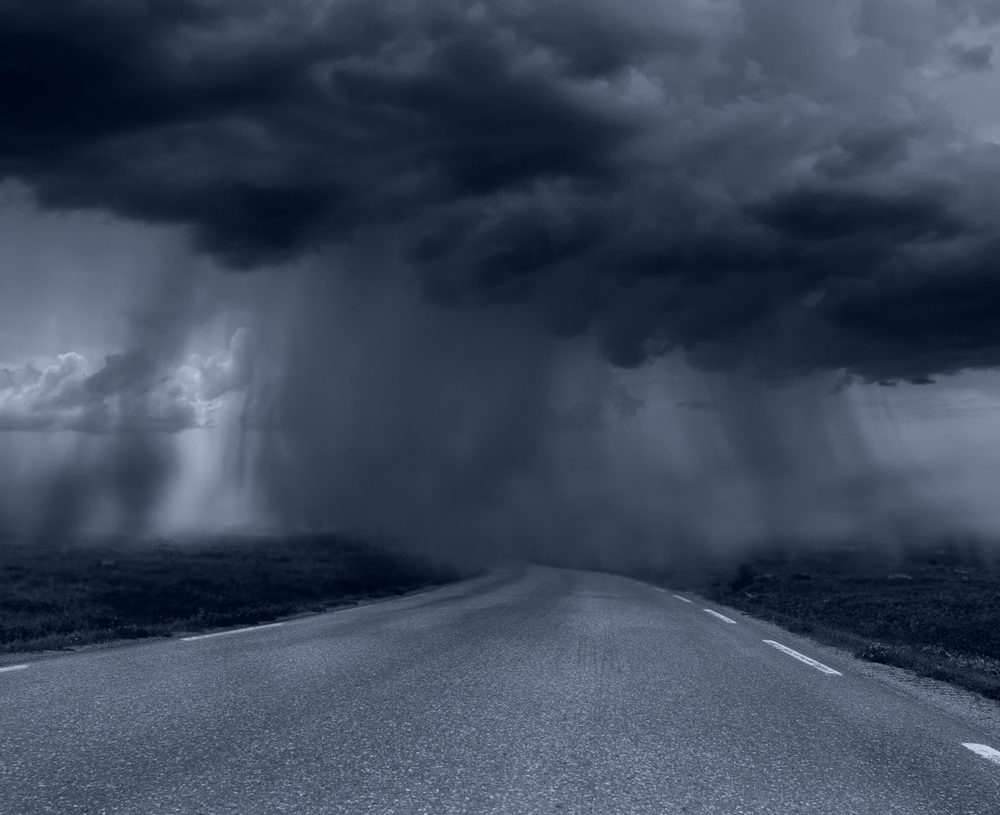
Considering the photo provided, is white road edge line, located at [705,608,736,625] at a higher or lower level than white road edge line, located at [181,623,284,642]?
lower

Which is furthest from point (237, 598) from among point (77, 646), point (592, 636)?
point (592, 636)

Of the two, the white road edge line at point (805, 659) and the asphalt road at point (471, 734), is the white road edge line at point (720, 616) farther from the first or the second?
the asphalt road at point (471, 734)

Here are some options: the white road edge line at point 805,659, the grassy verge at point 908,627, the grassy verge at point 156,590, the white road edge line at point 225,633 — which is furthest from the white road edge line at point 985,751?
the grassy verge at point 156,590

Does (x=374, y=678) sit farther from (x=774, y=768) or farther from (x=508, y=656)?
(x=774, y=768)

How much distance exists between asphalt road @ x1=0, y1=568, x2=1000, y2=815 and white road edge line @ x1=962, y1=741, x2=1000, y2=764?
57 mm

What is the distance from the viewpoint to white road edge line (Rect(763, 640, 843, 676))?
11.3 metres

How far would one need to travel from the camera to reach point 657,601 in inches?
926

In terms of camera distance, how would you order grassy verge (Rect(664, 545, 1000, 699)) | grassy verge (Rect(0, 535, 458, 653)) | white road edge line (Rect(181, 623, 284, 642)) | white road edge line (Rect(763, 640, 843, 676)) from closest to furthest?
white road edge line (Rect(763, 640, 843, 676))
grassy verge (Rect(664, 545, 1000, 699))
white road edge line (Rect(181, 623, 284, 642))
grassy verge (Rect(0, 535, 458, 653))

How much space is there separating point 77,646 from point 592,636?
7616 millimetres

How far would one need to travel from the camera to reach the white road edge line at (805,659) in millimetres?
11277

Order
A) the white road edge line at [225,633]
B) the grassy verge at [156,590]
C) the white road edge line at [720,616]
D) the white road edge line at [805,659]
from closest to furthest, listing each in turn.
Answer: the white road edge line at [805,659] < the white road edge line at [225,633] < the grassy verge at [156,590] < the white road edge line at [720,616]

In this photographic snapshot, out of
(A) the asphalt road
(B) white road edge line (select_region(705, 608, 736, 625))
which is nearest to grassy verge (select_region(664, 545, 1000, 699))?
(B) white road edge line (select_region(705, 608, 736, 625))

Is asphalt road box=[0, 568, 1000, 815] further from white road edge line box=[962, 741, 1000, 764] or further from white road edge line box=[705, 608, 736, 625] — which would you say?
white road edge line box=[705, 608, 736, 625]

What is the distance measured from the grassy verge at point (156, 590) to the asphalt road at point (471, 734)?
3.87m
